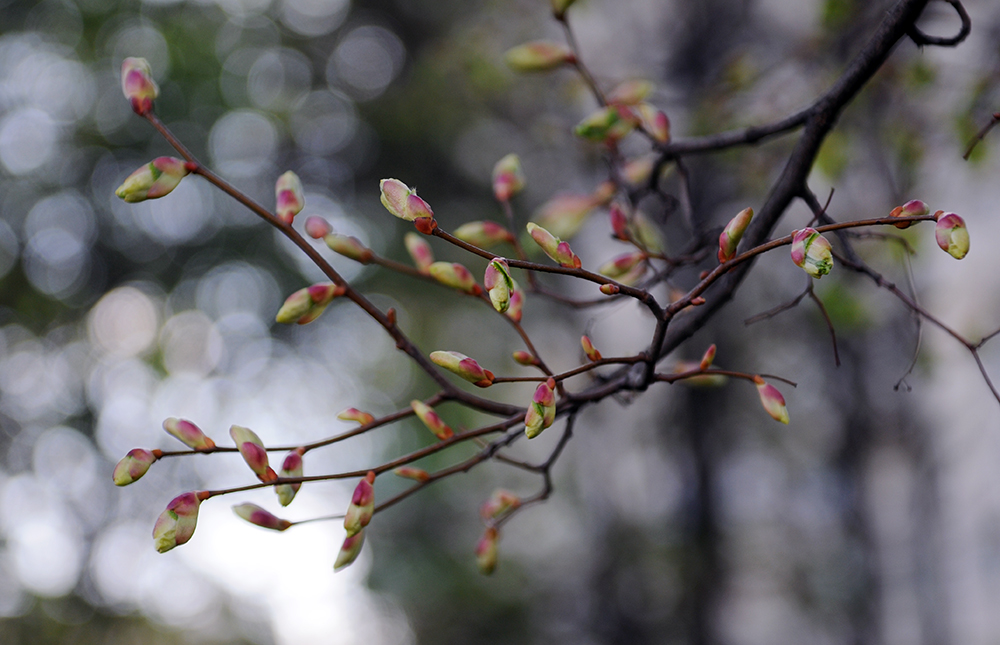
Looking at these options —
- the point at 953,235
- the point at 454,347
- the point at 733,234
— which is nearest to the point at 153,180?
the point at 733,234

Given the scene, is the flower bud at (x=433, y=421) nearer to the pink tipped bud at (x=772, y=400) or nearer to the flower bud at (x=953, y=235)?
the pink tipped bud at (x=772, y=400)

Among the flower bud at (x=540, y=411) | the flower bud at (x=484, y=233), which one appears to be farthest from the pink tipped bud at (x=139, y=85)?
the flower bud at (x=540, y=411)

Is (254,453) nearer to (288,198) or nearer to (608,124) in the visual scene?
(288,198)

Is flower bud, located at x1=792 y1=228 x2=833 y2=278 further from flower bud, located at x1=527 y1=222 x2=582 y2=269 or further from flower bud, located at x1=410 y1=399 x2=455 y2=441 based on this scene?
flower bud, located at x1=410 y1=399 x2=455 y2=441

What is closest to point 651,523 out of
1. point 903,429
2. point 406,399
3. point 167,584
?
point 903,429

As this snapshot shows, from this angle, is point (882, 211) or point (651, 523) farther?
point (651, 523)

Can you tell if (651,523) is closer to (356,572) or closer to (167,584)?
(356,572)

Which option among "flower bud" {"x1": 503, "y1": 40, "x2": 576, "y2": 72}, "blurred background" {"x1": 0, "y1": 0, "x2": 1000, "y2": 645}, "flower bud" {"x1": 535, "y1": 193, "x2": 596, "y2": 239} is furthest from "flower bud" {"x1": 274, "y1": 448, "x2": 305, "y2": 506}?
"blurred background" {"x1": 0, "y1": 0, "x2": 1000, "y2": 645}
